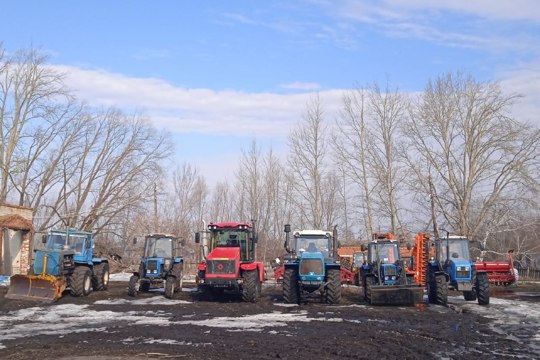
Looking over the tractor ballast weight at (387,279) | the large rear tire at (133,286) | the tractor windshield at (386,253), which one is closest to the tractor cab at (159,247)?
the large rear tire at (133,286)

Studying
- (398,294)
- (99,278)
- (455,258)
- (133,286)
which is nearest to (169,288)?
(133,286)

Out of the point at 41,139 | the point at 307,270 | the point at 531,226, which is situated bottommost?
the point at 307,270

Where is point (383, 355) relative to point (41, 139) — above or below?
below

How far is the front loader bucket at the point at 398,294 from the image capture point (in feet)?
63.8

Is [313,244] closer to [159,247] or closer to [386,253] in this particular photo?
[386,253]

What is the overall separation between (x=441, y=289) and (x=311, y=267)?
14.5 feet

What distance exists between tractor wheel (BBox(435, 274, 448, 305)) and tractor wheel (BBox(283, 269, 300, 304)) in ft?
15.4

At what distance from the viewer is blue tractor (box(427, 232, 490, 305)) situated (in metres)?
20.3

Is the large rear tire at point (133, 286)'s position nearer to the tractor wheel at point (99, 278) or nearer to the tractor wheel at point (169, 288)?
the tractor wheel at point (169, 288)

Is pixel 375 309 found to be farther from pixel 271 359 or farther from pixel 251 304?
pixel 271 359

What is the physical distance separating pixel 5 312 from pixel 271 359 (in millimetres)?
10509

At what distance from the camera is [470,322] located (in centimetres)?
1563

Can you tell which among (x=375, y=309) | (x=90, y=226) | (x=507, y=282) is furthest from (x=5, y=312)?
(x=90, y=226)

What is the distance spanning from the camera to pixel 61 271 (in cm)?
2148
